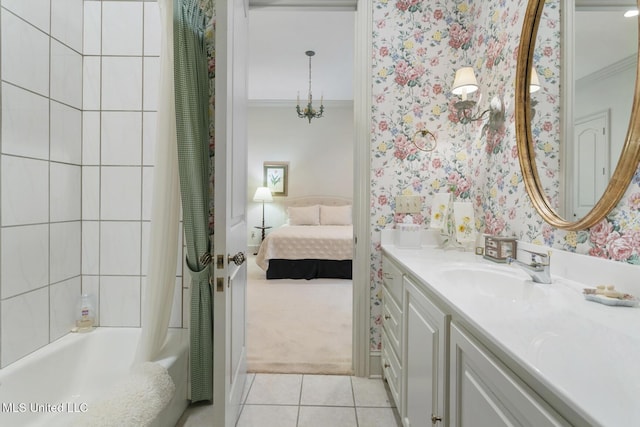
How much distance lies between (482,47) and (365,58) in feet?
2.28

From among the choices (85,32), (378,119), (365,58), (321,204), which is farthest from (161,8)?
(321,204)

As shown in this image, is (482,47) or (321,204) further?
(321,204)

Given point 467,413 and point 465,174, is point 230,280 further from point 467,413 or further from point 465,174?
point 465,174

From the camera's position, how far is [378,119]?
2.01 m

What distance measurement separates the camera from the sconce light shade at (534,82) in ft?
4.63

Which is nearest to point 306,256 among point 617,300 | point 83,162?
point 83,162

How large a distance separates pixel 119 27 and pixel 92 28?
149 millimetres

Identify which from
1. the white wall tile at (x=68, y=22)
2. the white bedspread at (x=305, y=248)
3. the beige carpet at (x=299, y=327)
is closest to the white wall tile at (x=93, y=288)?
the beige carpet at (x=299, y=327)

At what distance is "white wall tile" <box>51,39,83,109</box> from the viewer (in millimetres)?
1582

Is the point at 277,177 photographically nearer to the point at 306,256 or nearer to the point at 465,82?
the point at 306,256

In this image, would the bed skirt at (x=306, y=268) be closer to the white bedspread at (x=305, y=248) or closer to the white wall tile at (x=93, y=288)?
the white bedspread at (x=305, y=248)

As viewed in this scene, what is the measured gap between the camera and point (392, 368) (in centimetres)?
165

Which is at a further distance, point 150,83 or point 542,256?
point 150,83

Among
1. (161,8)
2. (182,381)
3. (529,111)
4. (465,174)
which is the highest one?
(161,8)
